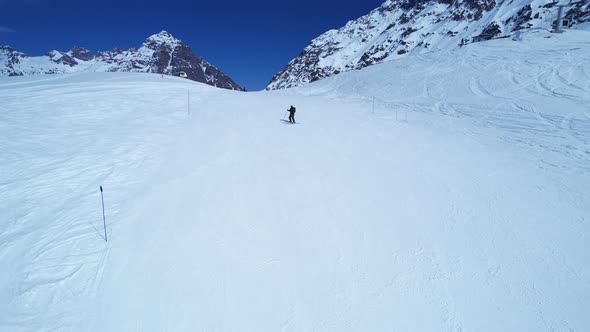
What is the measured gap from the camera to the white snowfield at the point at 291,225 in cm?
497

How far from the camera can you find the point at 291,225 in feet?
23.5

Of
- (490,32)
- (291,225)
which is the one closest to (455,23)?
(490,32)

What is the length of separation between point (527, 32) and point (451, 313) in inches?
1621

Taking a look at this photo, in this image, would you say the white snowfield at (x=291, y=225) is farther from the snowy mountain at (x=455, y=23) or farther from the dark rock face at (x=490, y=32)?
the dark rock face at (x=490, y=32)

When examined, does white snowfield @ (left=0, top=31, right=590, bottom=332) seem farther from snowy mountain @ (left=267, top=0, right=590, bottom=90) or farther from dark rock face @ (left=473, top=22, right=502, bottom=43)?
Answer: dark rock face @ (left=473, top=22, right=502, bottom=43)

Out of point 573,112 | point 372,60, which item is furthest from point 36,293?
point 372,60

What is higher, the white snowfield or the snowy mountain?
the snowy mountain

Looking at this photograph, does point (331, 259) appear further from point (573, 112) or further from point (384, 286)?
point (573, 112)

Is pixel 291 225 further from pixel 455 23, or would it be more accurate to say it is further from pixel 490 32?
pixel 455 23

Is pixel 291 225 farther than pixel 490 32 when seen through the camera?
No

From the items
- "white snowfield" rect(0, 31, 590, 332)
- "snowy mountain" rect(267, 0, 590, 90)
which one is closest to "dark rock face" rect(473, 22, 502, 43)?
"snowy mountain" rect(267, 0, 590, 90)

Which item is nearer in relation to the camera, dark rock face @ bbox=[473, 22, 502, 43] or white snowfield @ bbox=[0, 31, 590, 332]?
white snowfield @ bbox=[0, 31, 590, 332]

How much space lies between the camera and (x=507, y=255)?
6.16 meters

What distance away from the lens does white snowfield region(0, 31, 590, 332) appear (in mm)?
4973
